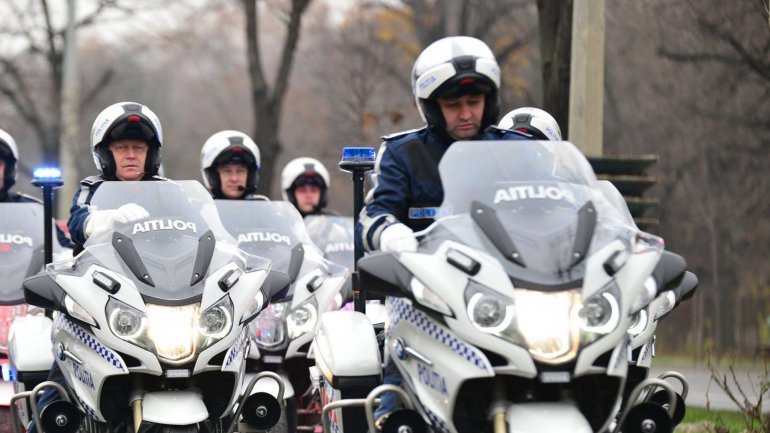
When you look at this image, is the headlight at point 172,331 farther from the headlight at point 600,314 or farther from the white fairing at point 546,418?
the headlight at point 600,314

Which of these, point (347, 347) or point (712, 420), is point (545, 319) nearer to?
point (347, 347)

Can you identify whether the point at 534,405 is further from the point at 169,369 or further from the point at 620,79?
the point at 620,79

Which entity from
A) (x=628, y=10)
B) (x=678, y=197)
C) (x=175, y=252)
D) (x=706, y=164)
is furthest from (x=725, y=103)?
(x=175, y=252)

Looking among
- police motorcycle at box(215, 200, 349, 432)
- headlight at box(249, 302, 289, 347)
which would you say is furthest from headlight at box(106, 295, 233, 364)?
headlight at box(249, 302, 289, 347)

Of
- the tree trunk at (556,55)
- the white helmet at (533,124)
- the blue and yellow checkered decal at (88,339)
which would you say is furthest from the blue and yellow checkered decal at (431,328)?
the tree trunk at (556,55)

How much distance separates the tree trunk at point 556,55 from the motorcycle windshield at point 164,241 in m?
8.24

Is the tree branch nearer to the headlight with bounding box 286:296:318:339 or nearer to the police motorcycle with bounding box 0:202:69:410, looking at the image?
the police motorcycle with bounding box 0:202:69:410

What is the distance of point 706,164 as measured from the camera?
27.8m

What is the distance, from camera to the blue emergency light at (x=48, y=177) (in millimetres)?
9102

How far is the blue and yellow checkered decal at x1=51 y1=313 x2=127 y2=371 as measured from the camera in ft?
22.4

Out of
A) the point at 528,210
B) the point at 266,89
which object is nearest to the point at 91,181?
the point at 528,210

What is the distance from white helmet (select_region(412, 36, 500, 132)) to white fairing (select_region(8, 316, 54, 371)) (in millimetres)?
2749

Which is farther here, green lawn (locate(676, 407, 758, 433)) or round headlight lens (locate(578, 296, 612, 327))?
green lawn (locate(676, 407, 758, 433))

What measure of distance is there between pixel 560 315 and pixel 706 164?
75.7 feet
